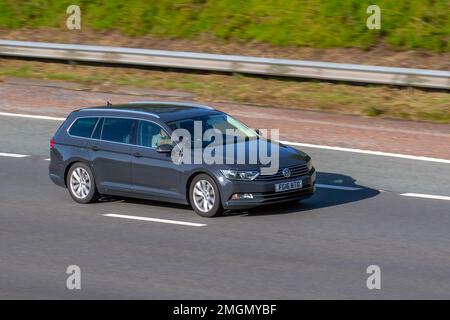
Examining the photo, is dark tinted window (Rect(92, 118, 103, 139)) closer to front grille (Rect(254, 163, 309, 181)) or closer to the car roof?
the car roof

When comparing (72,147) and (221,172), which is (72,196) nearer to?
(72,147)

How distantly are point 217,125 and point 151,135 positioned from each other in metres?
1.06

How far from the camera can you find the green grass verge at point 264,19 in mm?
26359

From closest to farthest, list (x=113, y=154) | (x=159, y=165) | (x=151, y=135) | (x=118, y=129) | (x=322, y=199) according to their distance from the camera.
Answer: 1. (x=159, y=165)
2. (x=151, y=135)
3. (x=113, y=154)
4. (x=118, y=129)
5. (x=322, y=199)

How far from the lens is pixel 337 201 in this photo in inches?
629

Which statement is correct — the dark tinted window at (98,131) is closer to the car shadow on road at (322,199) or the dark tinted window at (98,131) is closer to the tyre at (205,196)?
the car shadow on road at (322,199)

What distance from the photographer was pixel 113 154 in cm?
1585

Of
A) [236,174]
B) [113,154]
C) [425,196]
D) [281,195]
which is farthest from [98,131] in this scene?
[425,196]

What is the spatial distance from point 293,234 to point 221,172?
1523mm

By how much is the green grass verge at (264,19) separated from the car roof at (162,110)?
1103cm

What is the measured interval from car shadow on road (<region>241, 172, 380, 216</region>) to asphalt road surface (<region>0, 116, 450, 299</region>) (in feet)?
0.06

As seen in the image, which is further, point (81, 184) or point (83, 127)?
point (83, 127)

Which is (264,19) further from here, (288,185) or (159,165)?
(288,185)

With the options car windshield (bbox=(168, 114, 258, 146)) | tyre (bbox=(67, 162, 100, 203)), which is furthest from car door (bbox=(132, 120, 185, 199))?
tyre (bbox=(67, 162, 100, 203))
